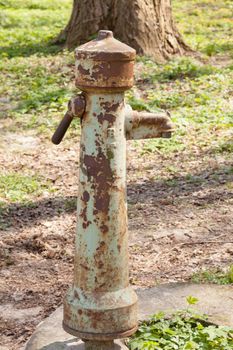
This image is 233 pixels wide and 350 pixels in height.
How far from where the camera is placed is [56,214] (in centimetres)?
627

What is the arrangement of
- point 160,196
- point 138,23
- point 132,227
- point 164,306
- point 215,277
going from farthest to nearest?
point 138,23 < point 160,196 < point 132,227 < point 215,277 < point 164,306

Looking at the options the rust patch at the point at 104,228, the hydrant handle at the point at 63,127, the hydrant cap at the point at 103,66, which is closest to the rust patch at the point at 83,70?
the hydrant cap at the point at 103,66

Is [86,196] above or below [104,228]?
above

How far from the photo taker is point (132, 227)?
598 cm

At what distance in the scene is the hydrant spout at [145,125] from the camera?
356 cm

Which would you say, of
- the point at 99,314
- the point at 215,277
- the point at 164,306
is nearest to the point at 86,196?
the point at 99,314

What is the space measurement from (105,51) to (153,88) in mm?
5808

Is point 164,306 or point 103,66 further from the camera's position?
point 164,306

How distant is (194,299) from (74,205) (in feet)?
8.30

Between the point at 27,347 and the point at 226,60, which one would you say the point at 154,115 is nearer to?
the point at 27,347

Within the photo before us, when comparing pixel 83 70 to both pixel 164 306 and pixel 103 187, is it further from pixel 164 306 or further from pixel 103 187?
pixel 164 306

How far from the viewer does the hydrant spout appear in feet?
11.7

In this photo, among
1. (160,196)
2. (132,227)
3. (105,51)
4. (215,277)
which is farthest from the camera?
(160,196)

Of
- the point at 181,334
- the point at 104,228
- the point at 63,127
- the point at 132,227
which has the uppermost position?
the point at 63,127
